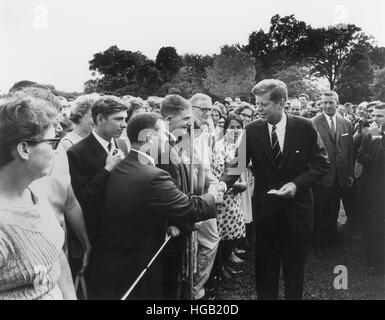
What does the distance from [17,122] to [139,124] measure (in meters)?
0.80

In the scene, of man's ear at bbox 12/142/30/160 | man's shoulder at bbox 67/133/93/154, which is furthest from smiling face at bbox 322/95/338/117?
man's ear at bbox 12/142/30/160

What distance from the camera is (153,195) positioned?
95.0 inches

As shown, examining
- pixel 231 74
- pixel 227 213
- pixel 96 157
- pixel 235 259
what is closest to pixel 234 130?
pixel 231 74

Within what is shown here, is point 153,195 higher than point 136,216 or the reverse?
higher

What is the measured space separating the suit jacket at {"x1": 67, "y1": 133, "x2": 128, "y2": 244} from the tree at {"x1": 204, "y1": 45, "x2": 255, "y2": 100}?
1835mm

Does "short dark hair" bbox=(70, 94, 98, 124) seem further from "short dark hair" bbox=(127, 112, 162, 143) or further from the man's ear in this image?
the man's ear

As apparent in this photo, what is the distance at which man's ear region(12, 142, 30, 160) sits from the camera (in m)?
2.01

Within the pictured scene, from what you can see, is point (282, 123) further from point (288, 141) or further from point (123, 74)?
point (123, 74)

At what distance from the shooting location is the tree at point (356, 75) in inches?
171

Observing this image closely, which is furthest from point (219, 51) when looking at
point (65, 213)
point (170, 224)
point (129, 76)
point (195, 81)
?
point (65, 213)

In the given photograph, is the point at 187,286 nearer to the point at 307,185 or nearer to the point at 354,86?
the point at 307,185

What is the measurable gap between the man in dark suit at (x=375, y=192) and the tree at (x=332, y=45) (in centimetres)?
67

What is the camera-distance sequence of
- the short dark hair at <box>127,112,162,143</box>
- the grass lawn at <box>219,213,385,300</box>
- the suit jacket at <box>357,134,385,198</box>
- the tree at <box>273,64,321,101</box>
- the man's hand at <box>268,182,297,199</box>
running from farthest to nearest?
the tree at <box>273,64,321,101</box>, the suit jacket at <box>357,134,385,198</box>, the grass lawn at <box>219,213,385,300</box>, the man's hand at <box>268,182,297,199</box>, the short dark hair at <box>127,112,162,143</box>

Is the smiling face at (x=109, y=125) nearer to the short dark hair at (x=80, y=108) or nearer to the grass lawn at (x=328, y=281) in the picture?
the short dark hair at (x=80, y=108)
